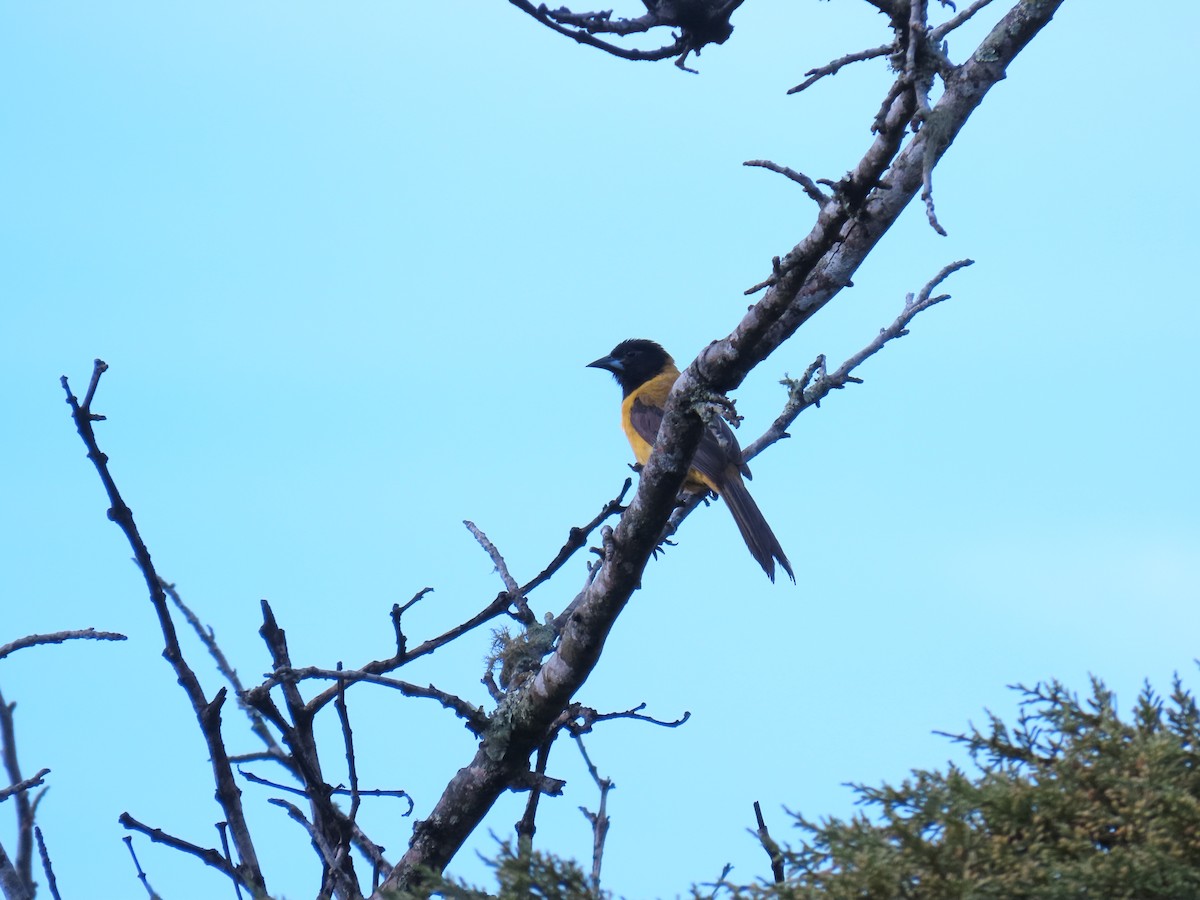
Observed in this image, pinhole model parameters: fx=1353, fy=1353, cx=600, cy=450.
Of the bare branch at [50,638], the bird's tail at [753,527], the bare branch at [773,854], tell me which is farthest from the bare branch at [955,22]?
the bird's tail at [753,527]

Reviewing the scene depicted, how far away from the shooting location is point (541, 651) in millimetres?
4430

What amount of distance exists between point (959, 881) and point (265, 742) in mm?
1991

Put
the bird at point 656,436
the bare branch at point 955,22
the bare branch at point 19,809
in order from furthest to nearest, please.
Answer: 1. the bird at point 656,436
2. the bare branch at point 955,22
3. the bare branch at point 19,809

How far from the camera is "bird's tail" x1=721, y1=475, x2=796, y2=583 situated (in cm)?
699

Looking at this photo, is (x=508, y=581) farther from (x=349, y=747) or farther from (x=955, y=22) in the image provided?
(x=955, y=22)

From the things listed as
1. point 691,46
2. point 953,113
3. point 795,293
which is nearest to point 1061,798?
point 795,293

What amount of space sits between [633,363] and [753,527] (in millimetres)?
3014

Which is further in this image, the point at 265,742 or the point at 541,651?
the point at 541,651

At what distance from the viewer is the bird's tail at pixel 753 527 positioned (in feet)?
22.9

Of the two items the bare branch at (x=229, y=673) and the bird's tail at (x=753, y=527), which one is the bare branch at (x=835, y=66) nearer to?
the bare branch at (x=229, y=673)

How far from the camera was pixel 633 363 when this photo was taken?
32.4 feet

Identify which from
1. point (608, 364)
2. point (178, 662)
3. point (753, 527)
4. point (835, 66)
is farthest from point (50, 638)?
point (608, 364)

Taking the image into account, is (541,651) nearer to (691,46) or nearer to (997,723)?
(691,46)

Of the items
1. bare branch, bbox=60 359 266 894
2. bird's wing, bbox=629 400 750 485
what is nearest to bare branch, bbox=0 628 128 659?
bare branch, bbox=60 359 266 894
